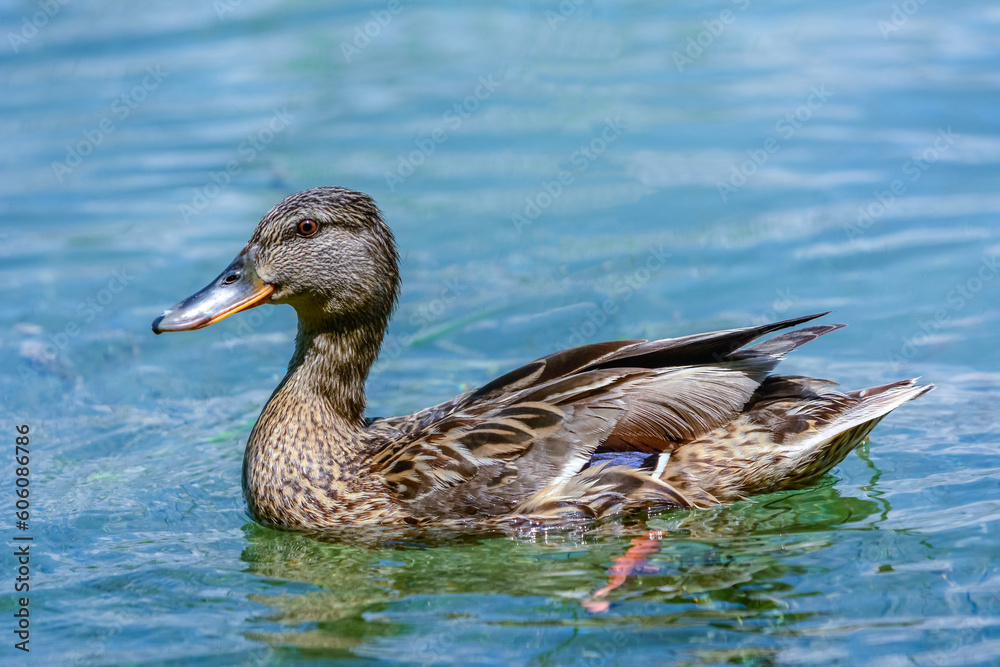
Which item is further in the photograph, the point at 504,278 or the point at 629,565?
→ the point at 504,278

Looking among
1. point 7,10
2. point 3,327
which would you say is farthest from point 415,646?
point 7,10

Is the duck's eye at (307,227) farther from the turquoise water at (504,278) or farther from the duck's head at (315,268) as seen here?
the turquoise water at (504,278)

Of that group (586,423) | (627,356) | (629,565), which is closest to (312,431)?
(586,423)

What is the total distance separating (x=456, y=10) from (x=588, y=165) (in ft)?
15.8

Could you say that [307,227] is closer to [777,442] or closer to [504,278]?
→ [777,442]

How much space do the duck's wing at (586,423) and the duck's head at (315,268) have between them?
0.97 m

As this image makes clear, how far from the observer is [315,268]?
23.5ft

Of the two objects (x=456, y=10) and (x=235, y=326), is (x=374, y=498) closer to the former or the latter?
(x=235, y=326)

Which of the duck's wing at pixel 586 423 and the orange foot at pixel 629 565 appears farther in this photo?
the duck's wing at pixel 586 423

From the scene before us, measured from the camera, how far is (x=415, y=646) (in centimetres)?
581

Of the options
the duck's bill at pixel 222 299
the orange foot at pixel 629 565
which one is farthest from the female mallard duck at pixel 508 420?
the orange foot at pixel 629 565

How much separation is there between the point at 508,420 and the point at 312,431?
124 cm

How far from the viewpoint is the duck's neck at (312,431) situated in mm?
7043

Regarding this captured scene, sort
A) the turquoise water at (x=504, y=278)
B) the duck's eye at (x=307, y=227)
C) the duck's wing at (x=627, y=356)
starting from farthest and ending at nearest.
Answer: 1. the duck's eye at (x=307, y=227)
2. the duck's wing at (x=627, y=356)
3. the turquoise water at (x=504, y=278)
